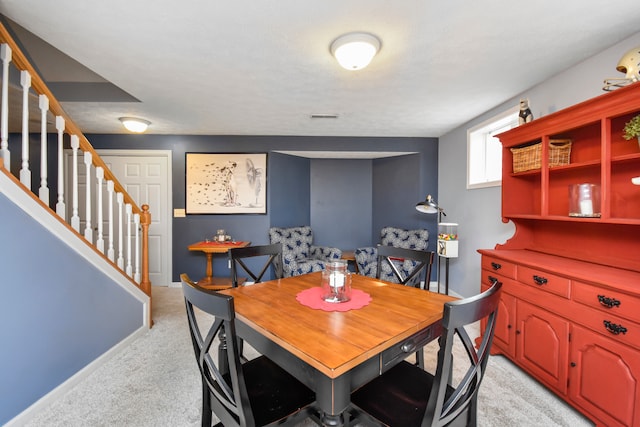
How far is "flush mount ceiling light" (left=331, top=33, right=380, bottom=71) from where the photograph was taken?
1727mm

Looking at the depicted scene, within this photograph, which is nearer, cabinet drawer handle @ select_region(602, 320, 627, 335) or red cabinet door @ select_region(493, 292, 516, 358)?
cabinet drawer handle @ select_region(602, 320, 627, 335)

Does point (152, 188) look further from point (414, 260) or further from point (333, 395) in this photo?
point (333, 395)

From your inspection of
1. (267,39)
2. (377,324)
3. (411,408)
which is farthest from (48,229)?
(411,408)

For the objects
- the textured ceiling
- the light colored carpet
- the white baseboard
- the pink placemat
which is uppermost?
the textured ceiling

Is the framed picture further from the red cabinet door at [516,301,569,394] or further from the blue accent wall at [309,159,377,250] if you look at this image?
the red cabinet door at [516,301,569,394]

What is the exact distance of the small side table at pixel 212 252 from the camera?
371 centimetres

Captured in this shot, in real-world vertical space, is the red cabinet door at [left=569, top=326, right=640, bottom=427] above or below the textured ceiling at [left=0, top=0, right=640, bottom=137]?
below

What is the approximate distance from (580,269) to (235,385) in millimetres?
2023

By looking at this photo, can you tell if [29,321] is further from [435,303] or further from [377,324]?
[435,303]

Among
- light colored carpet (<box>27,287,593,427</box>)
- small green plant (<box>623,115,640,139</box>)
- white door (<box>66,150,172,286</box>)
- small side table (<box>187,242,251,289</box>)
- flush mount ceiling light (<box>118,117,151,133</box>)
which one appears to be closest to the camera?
small green plant (<box>623,115,640,139</box>)

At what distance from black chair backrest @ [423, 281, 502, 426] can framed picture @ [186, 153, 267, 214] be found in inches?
144

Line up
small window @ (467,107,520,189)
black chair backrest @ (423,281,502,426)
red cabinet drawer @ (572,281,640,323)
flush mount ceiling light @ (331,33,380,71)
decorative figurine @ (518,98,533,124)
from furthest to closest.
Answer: small window @ (467,107,520,189)
decorative figurine @ (518,98,533,124)
flush mount ceiling light @ (331,33,380,71)
red cabinet drawer @ (572,281,640,323)
black chair backrest @ (423,281,502,426)

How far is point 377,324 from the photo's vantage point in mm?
1121

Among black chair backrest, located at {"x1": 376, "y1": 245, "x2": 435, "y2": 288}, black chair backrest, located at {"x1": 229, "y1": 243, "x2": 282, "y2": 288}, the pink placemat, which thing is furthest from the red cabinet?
black chair backrest, located at {"x1": 229, "y1": 243, "x2": 282, "y2": 288}
